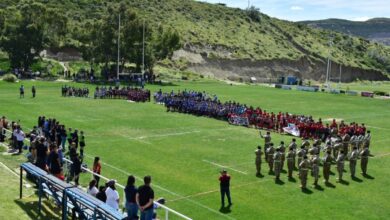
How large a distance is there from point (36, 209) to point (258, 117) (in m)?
21.7

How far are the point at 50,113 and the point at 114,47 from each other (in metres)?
34.3

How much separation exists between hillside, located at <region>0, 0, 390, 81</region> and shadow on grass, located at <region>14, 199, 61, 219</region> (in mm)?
64759

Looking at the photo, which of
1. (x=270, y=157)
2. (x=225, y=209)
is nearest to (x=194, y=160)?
(x=270, y=157)

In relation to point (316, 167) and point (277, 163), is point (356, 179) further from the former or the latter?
point (277, 163)

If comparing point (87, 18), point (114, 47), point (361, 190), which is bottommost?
point (361, 190)

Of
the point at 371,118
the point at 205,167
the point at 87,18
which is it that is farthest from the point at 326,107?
the point at 87,18

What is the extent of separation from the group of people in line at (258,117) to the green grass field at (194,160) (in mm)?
1251

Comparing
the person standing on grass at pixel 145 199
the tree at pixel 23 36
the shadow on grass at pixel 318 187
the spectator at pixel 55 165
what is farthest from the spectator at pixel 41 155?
the tree at pixel 23 36

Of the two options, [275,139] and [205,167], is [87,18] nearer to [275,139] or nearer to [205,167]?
[275,139]

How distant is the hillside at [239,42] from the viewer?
9919 centimetres

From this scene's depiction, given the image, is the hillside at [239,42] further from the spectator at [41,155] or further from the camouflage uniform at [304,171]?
the camouflage uniform at [304,171]

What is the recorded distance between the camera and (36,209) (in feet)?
47.4

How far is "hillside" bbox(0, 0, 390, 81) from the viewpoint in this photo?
3905 inches

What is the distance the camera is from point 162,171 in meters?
20.9
